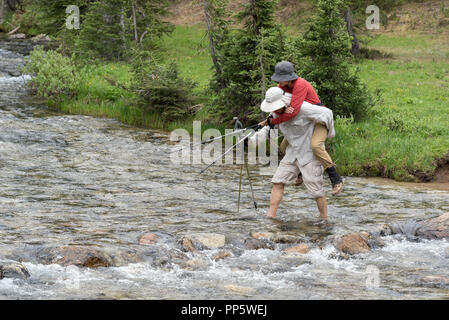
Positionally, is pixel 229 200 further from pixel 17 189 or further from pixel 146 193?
pixel 17 189

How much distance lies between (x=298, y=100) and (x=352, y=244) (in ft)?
7.42

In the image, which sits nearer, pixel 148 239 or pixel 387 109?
pixel 148 239

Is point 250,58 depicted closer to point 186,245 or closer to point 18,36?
point 186,245

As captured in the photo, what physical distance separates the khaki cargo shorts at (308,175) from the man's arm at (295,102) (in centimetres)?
88

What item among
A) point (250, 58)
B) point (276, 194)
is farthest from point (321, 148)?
point (250, 58)

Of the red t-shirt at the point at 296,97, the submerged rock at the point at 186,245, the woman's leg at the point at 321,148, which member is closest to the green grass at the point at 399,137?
the woman's leg at the point at 321,148

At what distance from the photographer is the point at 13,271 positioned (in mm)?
7438

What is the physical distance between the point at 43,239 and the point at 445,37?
32.4m

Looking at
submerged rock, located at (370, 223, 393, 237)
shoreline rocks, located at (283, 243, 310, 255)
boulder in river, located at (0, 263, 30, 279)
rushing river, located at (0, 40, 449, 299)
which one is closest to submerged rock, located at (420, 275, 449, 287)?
rushing river, located at (0, 40, 449, 299)

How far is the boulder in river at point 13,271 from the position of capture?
7379mm

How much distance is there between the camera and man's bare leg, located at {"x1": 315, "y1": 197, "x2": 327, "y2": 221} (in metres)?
10.3

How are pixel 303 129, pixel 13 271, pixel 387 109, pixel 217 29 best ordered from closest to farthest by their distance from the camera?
1. pixel 13 271
2. pixel 303 129
3. pixel 217 29
4. pixel 387 109

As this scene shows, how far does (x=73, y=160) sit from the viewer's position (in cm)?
1467
